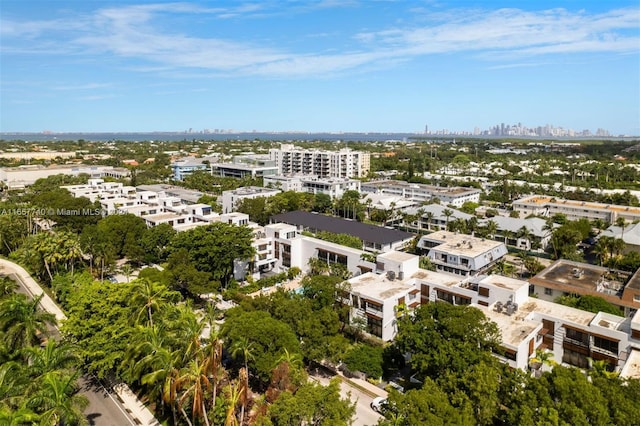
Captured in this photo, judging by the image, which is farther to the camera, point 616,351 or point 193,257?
point 193,257

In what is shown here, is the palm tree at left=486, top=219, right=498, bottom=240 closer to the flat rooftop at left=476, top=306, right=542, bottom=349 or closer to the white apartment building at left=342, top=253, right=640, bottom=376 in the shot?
the white apartment building at left=342, top=253, right=640, bottom=376

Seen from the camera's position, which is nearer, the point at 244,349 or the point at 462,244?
the point at 244,349

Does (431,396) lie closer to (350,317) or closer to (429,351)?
(429,351)

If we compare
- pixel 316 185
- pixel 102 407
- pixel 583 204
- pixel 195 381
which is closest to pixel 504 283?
pixel 195 381

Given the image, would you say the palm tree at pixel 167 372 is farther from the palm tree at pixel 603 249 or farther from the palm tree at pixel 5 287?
the palm tree at pixel 603 249

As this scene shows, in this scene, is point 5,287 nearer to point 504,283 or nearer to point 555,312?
point 504,283

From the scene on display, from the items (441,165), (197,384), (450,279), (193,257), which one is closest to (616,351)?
(450,279)

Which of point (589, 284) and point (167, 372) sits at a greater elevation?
point (167, 372)
